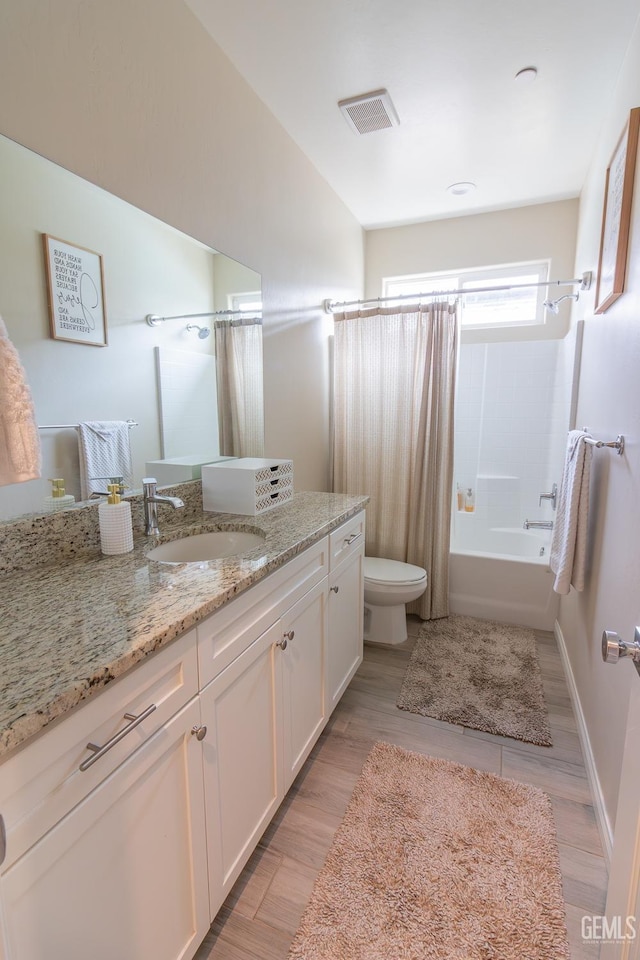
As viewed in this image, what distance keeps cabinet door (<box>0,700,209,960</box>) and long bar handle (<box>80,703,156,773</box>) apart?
61 mm

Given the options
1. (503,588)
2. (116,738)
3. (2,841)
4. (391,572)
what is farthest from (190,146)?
(503,588)

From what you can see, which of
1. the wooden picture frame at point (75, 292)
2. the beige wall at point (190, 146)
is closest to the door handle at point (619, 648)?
the wooden picture frame at point (75, 292)

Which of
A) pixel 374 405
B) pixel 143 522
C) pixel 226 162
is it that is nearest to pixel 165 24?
pixel 226 162

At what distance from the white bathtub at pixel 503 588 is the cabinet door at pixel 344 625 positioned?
1.06 m

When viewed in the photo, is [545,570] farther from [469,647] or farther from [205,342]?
[205,342]

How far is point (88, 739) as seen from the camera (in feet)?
2.29

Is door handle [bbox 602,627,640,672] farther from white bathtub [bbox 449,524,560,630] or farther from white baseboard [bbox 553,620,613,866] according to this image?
white bathtub [bbox 449,524,560,630]

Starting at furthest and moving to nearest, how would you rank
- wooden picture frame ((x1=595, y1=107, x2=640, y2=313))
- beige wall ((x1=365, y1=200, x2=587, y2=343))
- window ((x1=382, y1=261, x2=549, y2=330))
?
window ((x1=382, y1=261, x2=549, y2=330)) → beige wall ((x1=365, y1=200, x2=587, y2=343)) → wooden picture frame ((x1=595, y1=107, x2=640, y2=313))

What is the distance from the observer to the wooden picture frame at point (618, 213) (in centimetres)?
146

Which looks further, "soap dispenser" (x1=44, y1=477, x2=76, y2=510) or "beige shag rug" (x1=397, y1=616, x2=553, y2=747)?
"beige shag rug" (x1=397, y1=616, x2=553, y2=747)

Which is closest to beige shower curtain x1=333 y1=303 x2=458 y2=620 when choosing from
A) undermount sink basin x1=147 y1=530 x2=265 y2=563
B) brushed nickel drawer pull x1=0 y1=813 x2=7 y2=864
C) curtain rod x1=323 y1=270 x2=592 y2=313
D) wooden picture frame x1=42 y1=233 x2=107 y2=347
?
curtain rod x1=323 y1=270 x2=592 y2=313

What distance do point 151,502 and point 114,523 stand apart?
186mm

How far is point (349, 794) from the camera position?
1.57m

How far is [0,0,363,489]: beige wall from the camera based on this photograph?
42.6 inches
